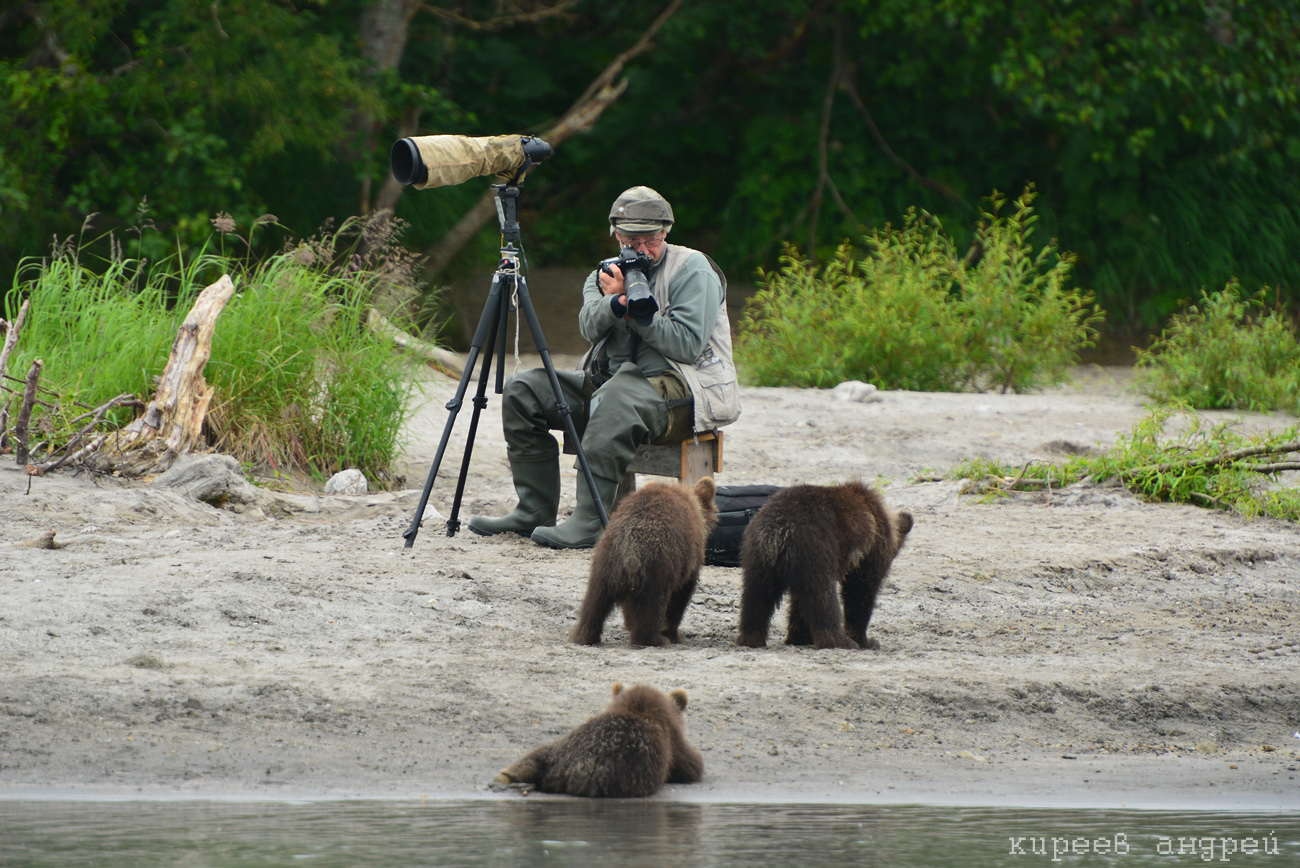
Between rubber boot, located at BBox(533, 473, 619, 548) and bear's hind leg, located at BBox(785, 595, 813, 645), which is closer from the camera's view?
bear's hind leg, located at BBox(785, 595, 813, 645)

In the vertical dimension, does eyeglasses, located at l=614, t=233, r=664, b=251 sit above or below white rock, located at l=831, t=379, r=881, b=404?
above

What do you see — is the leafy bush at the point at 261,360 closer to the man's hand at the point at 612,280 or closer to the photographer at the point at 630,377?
the photographer at the point at 630,377

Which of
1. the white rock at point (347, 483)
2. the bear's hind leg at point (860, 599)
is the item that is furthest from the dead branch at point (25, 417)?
the bear's hind leg at point (860, 599)

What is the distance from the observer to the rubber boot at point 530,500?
5781 mm

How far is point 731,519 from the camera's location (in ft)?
17.4

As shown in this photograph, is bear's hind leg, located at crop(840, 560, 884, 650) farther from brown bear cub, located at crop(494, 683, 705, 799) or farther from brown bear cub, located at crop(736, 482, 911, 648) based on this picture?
brown bear cub, located at crop(494, 683, 705, 799)

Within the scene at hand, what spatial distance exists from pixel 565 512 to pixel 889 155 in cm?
972

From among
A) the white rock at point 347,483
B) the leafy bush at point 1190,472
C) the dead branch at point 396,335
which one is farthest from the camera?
the dead branch at point 396,335

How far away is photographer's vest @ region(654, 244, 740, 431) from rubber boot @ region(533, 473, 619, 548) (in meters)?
0.46

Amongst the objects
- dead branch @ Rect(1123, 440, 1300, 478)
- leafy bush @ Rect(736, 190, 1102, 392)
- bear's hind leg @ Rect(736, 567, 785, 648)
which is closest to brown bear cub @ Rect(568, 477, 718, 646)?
bear's hind leg @ Rect(736, 567, 785, 648)

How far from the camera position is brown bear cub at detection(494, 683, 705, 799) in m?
3.05

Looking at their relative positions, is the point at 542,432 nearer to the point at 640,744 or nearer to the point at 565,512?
the point at 565,512

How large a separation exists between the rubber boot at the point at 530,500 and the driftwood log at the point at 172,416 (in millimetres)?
1550

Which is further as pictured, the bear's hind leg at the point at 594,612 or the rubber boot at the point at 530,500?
the rubber boot at the point at 530,500
